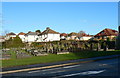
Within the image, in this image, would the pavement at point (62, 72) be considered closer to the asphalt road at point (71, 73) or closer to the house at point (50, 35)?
the asphalt road at point (71, 73)

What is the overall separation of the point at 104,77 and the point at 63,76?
7.94ft

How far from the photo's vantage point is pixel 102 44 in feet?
104

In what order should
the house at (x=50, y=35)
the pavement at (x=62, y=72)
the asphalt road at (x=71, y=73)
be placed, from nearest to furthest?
1. the asphalt road at (x=71, y=73)
2. the pavement at (x=62, y=72)
3. the house at (x=50, y=35)

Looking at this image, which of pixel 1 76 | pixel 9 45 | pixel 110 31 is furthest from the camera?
pixel 110 31

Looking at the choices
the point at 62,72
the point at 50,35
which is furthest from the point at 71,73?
the point at 50,35

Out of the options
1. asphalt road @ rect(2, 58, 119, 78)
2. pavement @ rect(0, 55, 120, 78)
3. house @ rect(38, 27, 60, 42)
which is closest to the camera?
asphalt road @ rect(2, 58, 119, 78)

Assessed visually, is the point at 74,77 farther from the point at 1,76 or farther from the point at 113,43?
the point at 113,43

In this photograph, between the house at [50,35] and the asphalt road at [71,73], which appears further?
the house at [50,35]

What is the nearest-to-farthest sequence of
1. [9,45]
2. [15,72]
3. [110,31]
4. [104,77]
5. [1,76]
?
1. [104,77]
2. [1,76]
3. [15,72]
4. [9,45]
5. [110,31]

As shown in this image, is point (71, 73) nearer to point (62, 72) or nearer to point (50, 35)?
point (62, 72)

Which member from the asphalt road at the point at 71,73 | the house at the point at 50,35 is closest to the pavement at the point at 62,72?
the asphalt road at the point at 71,73

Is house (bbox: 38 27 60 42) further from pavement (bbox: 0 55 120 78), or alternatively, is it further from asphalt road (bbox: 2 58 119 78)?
asphalt road (bbox: 2 58 119 78)

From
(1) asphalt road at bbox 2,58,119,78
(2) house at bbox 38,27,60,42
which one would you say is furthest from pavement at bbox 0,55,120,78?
(2) house at bbox 38,27,60,42

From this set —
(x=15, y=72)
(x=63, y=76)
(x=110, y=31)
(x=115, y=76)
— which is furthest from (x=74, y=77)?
(x=110, y=31)
